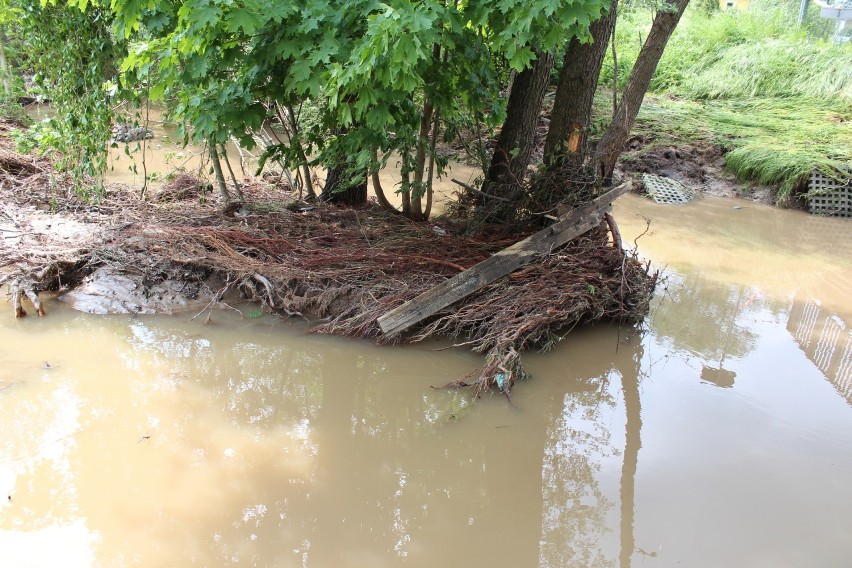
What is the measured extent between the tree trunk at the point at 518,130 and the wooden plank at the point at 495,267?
105 cm

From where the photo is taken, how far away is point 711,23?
15.5 metres

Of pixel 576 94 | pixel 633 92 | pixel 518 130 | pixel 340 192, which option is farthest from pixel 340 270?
pixel 633 92

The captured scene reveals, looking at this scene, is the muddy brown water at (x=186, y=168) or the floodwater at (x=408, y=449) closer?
the floodwater at (x=408, y=449)

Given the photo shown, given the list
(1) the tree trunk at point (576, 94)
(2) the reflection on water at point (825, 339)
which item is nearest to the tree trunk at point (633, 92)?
(1) the tree trunk at point (576, 94)

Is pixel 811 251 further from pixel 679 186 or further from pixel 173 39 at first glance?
pixel 173 39

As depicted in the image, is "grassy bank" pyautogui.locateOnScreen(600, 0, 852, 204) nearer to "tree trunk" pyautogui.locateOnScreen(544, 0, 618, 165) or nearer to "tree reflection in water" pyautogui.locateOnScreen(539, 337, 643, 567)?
"tree trunk" pyautogui.locateOnScreen(544, 0, 618, 165)

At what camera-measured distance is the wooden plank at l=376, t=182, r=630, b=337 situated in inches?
189

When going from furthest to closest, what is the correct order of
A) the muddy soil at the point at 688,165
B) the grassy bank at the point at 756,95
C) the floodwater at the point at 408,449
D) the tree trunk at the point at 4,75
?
the muddy soil at the point at 688,165 < the grassy bank at the point at 756,95 < the tree trunk at the point at 4,75 < the floodwater at the point at 408,449

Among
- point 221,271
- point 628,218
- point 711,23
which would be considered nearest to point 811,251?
point 628,218

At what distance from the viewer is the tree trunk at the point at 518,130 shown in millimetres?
6305

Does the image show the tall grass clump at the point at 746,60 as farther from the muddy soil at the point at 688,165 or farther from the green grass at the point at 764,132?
the muddy soil at the point at 688,165

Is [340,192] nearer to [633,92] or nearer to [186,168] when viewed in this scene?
[633,92]

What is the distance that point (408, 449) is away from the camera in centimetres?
390

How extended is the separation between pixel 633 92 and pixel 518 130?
1.29 metres
